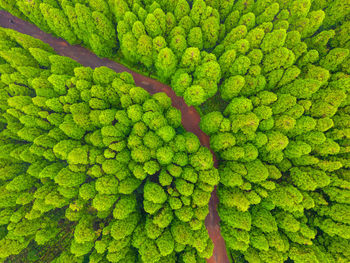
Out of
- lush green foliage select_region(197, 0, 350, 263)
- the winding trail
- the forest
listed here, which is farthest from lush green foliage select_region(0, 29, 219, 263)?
the winding trail

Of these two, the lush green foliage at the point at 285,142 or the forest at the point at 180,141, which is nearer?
the lush green foliage at the point at 285,142

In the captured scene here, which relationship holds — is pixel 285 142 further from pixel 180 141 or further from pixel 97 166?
pixel 97 166

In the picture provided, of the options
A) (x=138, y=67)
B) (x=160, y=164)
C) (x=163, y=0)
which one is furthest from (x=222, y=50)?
(x=160, y=164)

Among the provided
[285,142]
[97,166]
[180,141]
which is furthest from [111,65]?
[285,142]

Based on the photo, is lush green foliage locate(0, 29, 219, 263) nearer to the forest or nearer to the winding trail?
the forest

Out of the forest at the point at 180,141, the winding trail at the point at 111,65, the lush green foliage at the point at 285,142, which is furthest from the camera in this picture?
the winding trail at the point at 111,65

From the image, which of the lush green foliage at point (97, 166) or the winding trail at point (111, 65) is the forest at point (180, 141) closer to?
the lush green foliage at point (97, 166)

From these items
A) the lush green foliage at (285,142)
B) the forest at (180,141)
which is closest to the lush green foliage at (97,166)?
the forest at (180,141)
